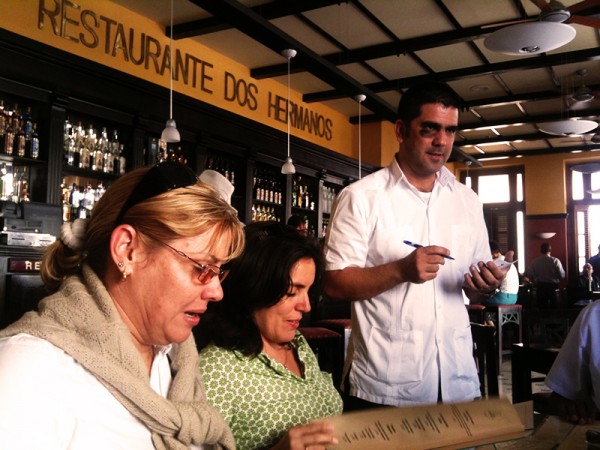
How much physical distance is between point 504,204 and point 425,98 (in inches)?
505

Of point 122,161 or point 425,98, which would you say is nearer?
point 425,98

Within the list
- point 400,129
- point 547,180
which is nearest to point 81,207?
point 400,129

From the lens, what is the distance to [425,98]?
6.13 ft

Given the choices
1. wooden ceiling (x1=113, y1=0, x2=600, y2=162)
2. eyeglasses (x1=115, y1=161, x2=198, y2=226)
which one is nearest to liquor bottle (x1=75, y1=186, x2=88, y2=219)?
wooden ceiling (x1=113, y1=0, x2=600, y2=162)

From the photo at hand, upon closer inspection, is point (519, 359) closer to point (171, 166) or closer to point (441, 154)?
point (441, 154)

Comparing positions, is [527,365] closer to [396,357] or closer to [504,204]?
[396,357]

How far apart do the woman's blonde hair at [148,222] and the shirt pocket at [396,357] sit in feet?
2.74

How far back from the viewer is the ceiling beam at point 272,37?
4383 mm

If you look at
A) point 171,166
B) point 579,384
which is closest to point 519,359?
point 579,384

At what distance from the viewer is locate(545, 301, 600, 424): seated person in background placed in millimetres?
1759

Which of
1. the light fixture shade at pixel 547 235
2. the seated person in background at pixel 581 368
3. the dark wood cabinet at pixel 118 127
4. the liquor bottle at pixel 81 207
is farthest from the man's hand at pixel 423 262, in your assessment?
the light fixture shade at pixel 547 235

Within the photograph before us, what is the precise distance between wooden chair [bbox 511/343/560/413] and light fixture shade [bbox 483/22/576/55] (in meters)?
2.66

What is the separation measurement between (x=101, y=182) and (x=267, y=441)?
14.5 ft

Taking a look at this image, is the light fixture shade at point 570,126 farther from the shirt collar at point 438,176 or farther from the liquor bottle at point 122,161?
the shirt collar at point 438,176
